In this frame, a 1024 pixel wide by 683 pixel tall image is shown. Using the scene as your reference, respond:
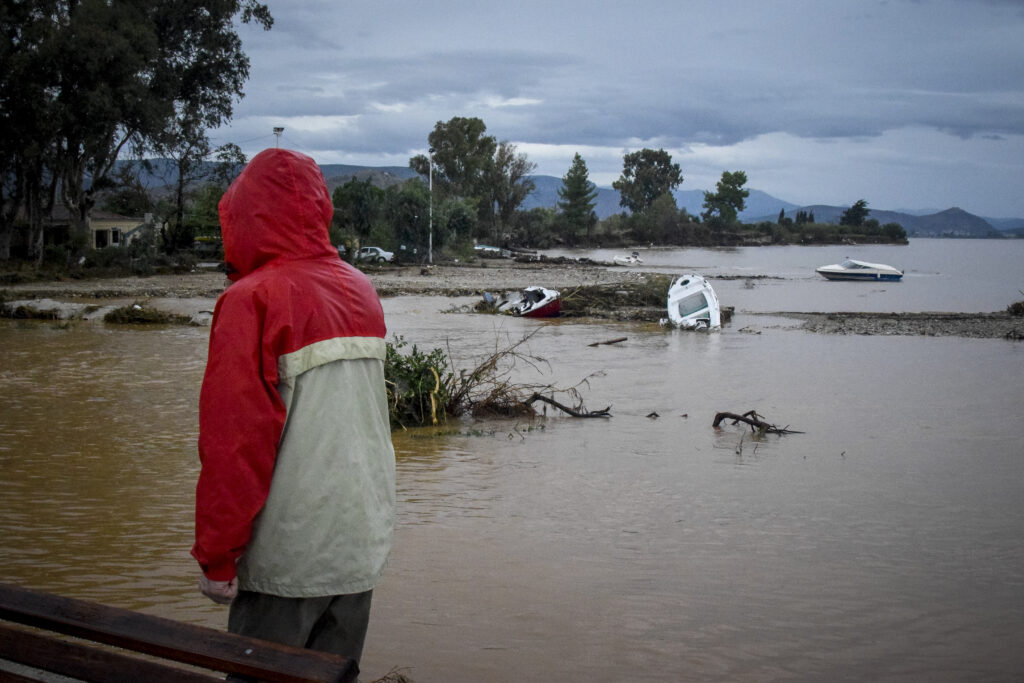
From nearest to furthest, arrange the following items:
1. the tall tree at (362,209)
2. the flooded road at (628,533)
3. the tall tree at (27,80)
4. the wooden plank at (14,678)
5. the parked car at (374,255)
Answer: the wooden plank at (14,678) → the flooded road at (628,533) → the tall tree at (27,80) → the parked car at (374,255) → the tall tree at (362,209)

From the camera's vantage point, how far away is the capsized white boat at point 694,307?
92.8 feet

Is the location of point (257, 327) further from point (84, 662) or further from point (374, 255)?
point (374, 255)

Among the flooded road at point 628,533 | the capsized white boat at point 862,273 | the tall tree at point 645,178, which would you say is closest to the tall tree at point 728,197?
the tall tree at point 645,178

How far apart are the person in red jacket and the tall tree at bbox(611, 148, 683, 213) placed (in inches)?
7036

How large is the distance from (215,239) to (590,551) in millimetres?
48367

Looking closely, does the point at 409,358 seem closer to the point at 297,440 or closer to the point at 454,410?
the point at 454,410

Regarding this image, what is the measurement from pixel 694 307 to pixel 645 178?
155156 millimetres

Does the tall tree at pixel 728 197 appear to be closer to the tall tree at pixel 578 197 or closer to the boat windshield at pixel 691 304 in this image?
the tall tree at pixel 578 197

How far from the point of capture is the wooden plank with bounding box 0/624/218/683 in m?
2.50

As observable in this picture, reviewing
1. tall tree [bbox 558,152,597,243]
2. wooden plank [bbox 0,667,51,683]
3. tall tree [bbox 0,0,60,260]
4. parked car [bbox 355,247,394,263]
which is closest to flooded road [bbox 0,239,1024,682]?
wooden plank [bbox 0,667,51,683]

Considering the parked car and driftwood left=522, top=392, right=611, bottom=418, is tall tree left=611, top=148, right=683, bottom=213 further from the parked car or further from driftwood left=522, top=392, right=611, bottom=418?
driftwood left=522, top=392, right=611, bottom=418

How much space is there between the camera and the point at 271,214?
112 inches

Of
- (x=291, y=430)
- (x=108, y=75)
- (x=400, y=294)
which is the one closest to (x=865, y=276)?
(x=400, y=294)

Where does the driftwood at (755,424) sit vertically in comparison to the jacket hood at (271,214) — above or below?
below
